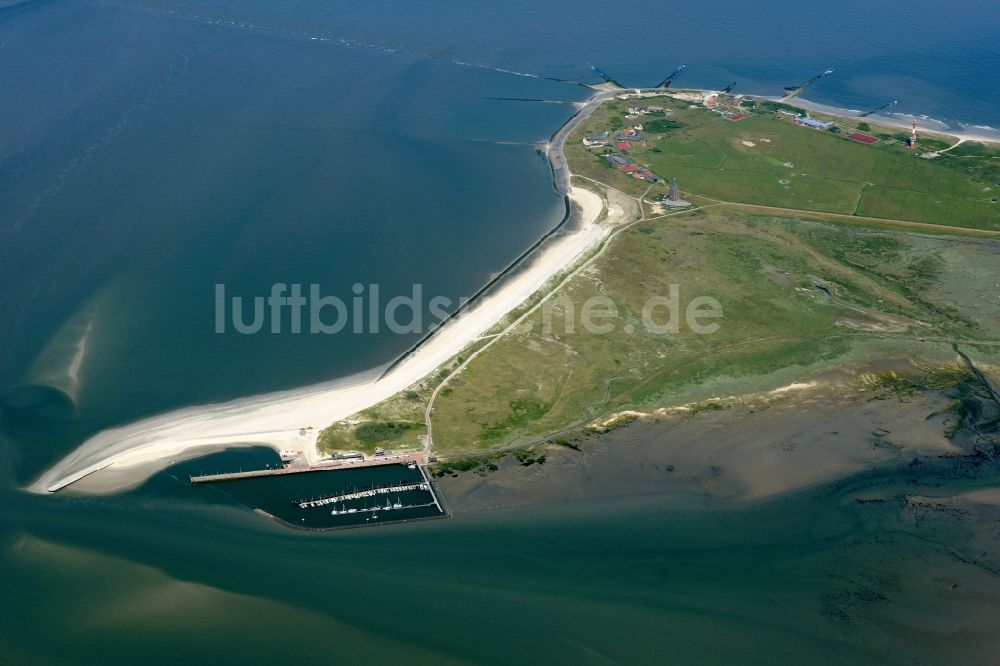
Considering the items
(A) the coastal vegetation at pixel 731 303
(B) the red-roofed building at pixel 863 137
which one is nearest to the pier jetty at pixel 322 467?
(A) the coastal vegetation at pixel 731 303

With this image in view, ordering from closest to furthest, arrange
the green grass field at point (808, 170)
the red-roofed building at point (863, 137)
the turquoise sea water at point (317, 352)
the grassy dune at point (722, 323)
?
1. the turquoise sea water at point (317, 352)
2. the grassy dune at point (722, 323)
3. the green grass field at point (808, 170)
4. the red-roofed building at point (863, 137)

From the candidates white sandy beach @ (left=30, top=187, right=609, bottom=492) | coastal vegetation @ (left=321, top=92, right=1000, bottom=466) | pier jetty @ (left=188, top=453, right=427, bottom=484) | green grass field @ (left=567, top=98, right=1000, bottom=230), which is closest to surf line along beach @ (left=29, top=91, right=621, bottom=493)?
white sandy beach @ (left=30, top=187, right=609, bottom=492)

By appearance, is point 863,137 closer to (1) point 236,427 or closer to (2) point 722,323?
(2) point 722,323

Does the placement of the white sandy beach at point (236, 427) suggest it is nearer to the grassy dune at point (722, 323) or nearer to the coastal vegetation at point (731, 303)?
the coastal vegetation at point (731, 303)

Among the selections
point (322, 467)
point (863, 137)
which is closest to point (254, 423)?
point (322, 467)

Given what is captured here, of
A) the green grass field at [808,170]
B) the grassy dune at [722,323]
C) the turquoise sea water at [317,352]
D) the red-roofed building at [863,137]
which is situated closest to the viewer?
the turquoise sea water at [317,352]

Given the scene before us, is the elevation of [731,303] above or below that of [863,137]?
below

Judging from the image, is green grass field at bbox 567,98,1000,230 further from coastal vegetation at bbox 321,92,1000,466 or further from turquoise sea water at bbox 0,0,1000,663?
turquoise sea water at bbox 0,0,1000,663

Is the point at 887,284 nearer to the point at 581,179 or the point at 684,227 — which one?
the point at 684,227
